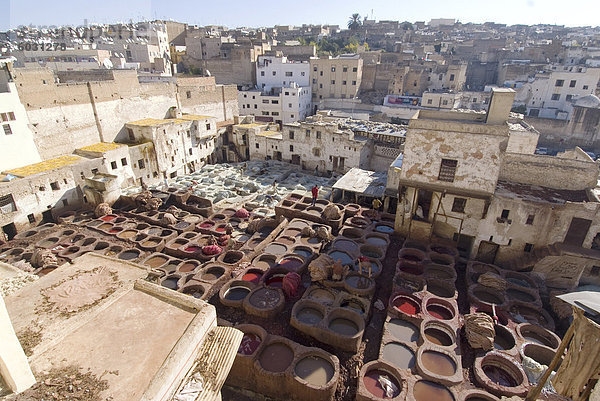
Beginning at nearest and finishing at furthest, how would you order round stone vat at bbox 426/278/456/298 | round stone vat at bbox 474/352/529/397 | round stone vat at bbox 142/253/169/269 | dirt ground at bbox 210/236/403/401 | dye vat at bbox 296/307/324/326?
round stone vat at bbox 474/352/529/397, dirt ground at bbox 210/236/403/401, dye vat at bbox 296/307/324/326, round stone vat at bbox 426/278/456/298, round stone vat at bbox 142/253/169/269

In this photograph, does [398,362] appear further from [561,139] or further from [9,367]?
[561,139]

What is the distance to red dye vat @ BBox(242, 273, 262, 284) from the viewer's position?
17234mm

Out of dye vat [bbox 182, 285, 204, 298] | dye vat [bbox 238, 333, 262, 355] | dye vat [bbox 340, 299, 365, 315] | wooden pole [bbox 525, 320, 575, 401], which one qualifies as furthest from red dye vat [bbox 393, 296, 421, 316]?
dye vat [bbox 182, 285, 204, 298]

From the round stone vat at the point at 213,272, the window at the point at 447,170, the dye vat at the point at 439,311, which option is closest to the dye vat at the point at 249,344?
the round stone vat at the point at 213,272

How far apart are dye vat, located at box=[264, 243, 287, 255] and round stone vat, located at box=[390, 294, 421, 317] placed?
693cm

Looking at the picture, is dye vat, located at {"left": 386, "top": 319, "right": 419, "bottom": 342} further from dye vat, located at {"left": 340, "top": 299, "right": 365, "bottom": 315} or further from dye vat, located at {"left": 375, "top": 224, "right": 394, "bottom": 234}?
dye vat, located at {"left": 375, "top": 224, "right": 394, "bottom": 234}

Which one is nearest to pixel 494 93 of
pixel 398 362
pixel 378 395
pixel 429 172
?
pixel 429 172

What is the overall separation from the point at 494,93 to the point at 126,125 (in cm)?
3245

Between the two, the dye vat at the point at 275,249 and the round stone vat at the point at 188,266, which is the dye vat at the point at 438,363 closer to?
the dye vat at the point at 275,249

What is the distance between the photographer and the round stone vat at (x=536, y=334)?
562 inches

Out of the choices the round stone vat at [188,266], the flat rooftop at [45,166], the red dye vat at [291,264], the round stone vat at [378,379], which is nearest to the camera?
the round stone vat at [378,379]

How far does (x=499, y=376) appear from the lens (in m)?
12.8

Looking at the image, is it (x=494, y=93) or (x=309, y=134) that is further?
(x=309, y=134)

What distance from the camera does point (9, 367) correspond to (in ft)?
19.0
